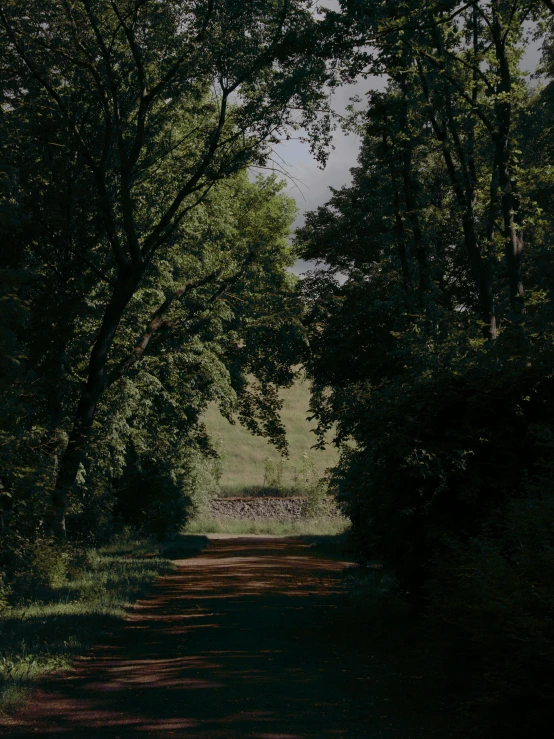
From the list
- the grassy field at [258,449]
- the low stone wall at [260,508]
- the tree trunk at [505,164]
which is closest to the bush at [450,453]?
the tree trunk at [505,164]

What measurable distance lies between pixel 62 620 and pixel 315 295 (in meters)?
22.5

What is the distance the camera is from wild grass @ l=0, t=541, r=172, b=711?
8.84m

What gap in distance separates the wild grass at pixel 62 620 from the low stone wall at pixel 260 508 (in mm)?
34251

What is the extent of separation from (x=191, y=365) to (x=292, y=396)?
97.3 metres

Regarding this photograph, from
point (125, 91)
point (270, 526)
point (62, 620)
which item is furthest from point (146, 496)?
point (62, 620)

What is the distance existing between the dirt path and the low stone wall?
39.7 m

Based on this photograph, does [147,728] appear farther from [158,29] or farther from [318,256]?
[318,256]

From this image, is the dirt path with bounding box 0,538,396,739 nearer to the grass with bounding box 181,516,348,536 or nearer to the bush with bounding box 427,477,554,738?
the bush with bounding box 427,477,554,738

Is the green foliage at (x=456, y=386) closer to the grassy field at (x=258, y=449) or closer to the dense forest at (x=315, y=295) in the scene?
the dense forest at (x=315, y=295)

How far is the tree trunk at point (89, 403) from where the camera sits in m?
19.2

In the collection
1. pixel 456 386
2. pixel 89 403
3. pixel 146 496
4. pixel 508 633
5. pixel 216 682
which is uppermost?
pixel 89 403

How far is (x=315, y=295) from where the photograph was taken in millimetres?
33000

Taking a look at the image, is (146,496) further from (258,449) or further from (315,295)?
(258,449)

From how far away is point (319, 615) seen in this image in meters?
14.0
